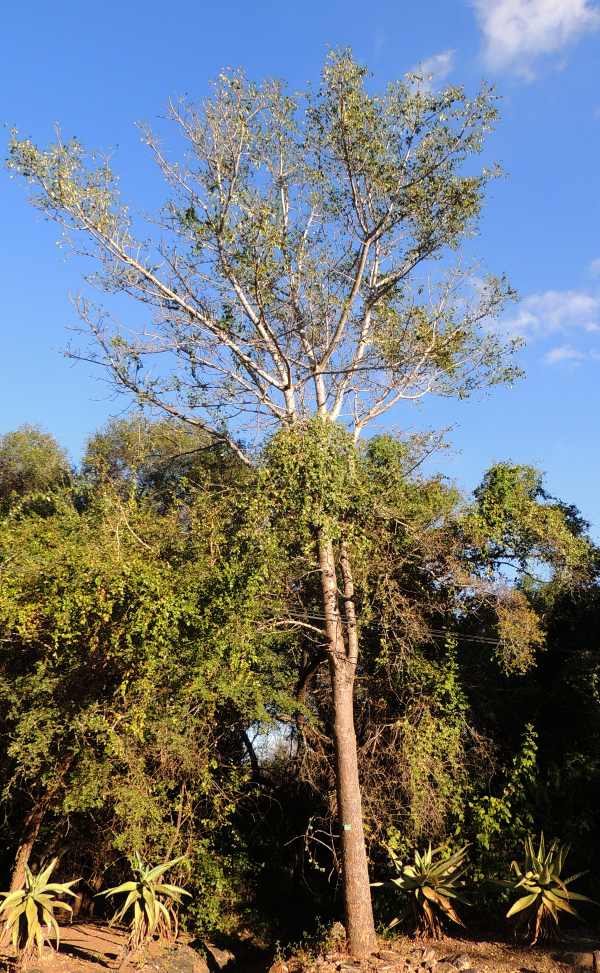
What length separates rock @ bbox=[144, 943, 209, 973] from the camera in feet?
35.3

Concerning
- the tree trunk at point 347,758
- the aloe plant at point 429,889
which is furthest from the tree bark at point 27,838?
the aloe plant at point 429,889

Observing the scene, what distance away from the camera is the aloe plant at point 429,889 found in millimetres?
10320

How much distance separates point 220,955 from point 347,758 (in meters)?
4.82

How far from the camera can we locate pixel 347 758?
1093 centimetres

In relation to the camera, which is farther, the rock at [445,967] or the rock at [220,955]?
the rock at [220,955]

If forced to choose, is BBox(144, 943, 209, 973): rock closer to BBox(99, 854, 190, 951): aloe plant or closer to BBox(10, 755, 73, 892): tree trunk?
BBox(99, 854, 190, 951): aloe plant

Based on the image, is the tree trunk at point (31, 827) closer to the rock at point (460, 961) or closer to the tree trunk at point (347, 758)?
the tree trunk at point (347, 758)

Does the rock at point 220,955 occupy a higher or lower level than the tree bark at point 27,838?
lower

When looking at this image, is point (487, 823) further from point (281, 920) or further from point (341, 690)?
point (281, 920)

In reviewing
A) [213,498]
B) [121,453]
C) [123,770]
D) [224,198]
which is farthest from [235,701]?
[121,453]

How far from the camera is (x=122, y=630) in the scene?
1082 cm

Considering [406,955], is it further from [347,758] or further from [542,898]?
[347,758]

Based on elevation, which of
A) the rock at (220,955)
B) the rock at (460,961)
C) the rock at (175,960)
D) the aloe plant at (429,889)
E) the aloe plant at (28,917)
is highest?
the aloe plant at (429,889)

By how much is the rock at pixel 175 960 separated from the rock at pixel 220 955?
84 cm
